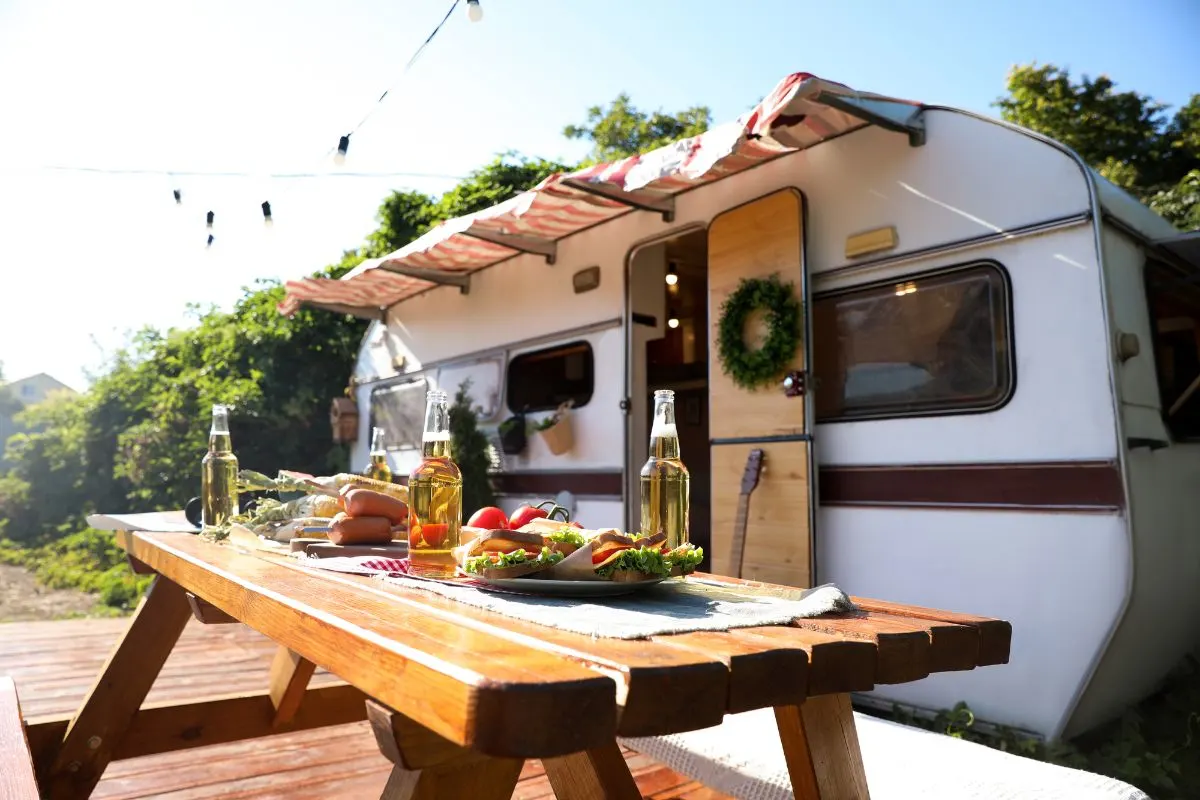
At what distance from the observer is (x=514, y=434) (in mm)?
5406

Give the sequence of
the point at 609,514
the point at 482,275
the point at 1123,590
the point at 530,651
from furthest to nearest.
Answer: the point at 482,275
the point at 609,514
the point at 1123,590
the point at 530,651

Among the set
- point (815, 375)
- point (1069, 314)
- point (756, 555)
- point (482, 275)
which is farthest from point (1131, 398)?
point (482, 275)

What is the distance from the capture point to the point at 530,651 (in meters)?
0.73

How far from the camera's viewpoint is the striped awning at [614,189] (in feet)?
10.6

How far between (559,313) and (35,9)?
6.13m

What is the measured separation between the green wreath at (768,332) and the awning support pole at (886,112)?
2.66 ft

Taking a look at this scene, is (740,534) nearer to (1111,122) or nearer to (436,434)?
(436,434)

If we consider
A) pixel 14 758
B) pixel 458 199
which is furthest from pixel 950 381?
pixel 458 199

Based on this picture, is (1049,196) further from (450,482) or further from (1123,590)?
(450,482)

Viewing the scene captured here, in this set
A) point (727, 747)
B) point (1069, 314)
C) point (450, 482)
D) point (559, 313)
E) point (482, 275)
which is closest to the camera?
point (450, 482)

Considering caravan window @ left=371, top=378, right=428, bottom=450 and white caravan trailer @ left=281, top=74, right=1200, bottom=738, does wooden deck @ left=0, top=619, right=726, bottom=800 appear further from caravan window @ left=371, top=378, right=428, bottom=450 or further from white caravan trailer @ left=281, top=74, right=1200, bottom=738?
caravan window @ left=371, top=378, right=428, bottom=450

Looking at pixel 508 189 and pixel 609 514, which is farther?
pixel 508 189

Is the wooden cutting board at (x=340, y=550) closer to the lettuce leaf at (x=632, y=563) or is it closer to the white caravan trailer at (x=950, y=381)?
the lettuce leaf at (x=632, y=563)

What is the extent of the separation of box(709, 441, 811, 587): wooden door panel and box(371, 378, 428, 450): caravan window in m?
3.04
